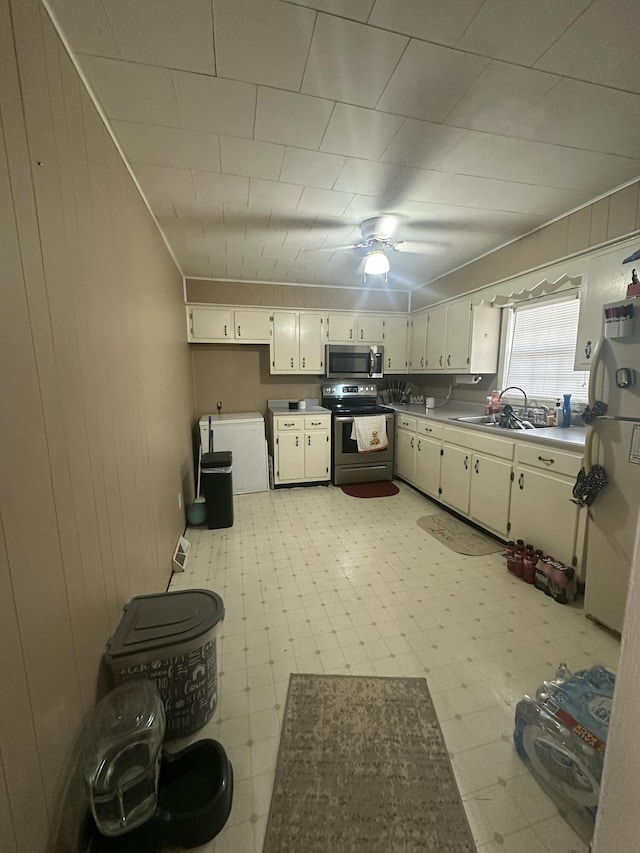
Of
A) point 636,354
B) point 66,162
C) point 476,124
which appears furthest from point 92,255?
point 636,354

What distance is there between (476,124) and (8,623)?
238 cm

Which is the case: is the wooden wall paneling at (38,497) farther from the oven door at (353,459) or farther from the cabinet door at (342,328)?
the cabinet door at (342,328)

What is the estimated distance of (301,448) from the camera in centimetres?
408

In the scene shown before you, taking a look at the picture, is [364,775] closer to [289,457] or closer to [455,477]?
[455,477]

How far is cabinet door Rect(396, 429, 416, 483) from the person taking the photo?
389 centimetres

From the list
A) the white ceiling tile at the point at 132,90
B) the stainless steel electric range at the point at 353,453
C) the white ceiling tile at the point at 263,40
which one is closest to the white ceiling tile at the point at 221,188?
the white ceiling tile at the point at 132,90

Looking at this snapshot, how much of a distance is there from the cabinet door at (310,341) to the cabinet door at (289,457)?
916mm

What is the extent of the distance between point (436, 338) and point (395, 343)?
0.69 m

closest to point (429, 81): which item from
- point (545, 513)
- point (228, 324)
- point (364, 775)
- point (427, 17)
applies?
point (427, 17)

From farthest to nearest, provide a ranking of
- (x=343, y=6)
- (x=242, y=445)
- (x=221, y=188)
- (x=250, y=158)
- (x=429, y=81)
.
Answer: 1. (x=242, y=445)
2. (x=221, y=188)
3. (x=250, y=158)
4. (x=429, y=81)
5. (x=343, y=6)

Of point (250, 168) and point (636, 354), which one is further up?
point (250, 168)

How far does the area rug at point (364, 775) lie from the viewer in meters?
1.01

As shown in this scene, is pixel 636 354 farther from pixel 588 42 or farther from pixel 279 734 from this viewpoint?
pixel 279 734

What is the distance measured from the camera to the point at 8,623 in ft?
2.35
